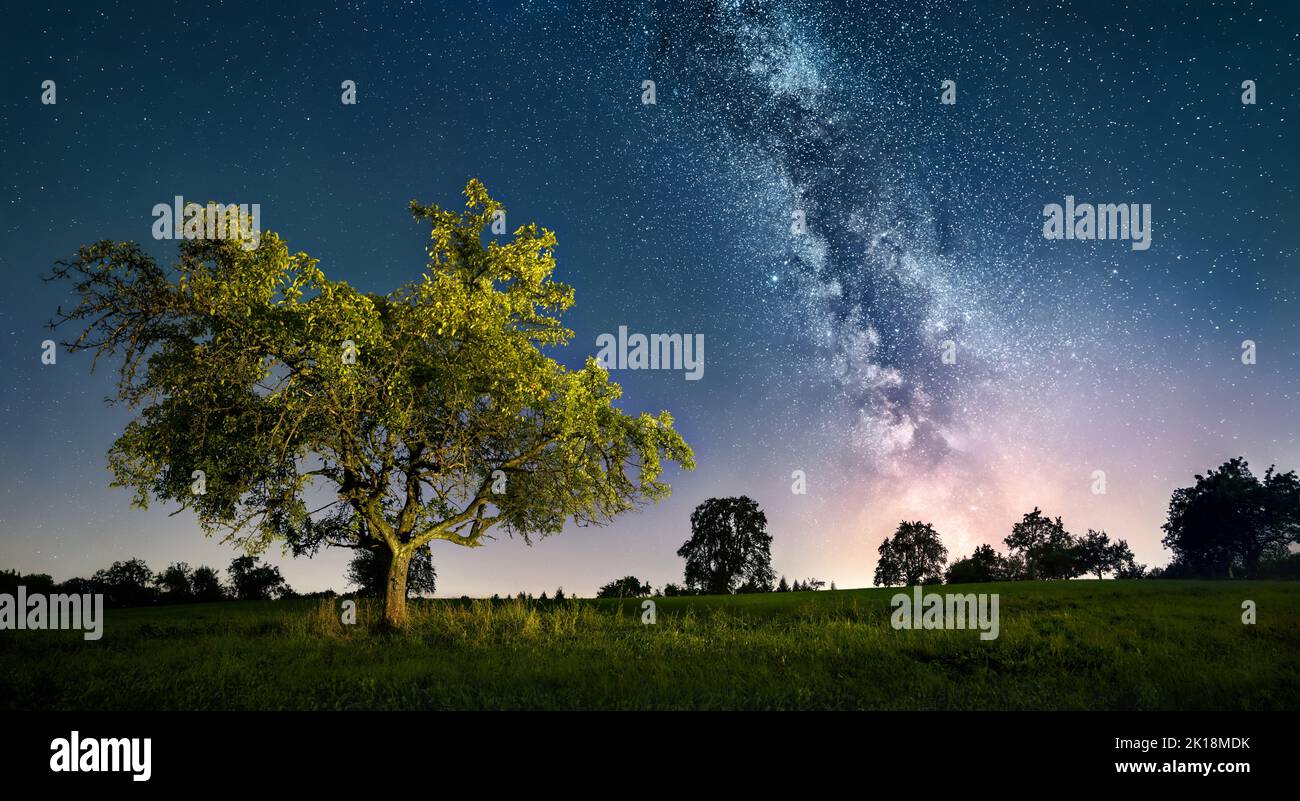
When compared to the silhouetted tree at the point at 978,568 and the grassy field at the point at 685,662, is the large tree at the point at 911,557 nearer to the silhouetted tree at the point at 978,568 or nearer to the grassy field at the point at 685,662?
the silhouetted tree at the point at 978,568

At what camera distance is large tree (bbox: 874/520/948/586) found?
99.5 meters

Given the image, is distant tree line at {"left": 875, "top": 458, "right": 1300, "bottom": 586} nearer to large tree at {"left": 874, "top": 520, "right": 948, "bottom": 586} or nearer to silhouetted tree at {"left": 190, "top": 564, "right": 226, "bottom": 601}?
large tree at {"left": 874, "top": 520, "right": 948, "bottom": 586}

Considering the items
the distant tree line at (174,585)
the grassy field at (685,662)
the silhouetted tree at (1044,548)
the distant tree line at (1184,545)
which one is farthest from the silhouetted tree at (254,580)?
the silhouetted tree at (1044,548)

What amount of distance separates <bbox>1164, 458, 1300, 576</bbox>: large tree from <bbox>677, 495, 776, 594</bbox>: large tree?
63.1m

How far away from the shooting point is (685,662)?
1576cm

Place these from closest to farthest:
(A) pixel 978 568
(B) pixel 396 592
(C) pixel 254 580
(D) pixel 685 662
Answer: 1. (D) pixel 685 662
2. (B) pixel 396 592
3. (C) pixel 254 580
4. (A) pixel 978 568

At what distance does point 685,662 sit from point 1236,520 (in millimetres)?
108838

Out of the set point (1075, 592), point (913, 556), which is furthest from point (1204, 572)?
point (1075, 592)

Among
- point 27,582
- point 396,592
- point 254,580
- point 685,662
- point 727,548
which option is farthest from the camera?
point 727,548

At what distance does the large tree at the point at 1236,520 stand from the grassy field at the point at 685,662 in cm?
8367

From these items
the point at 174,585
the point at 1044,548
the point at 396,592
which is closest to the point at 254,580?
the point at 174,585

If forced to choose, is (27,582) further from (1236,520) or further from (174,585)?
(1236,520)

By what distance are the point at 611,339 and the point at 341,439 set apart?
989 centimetres
